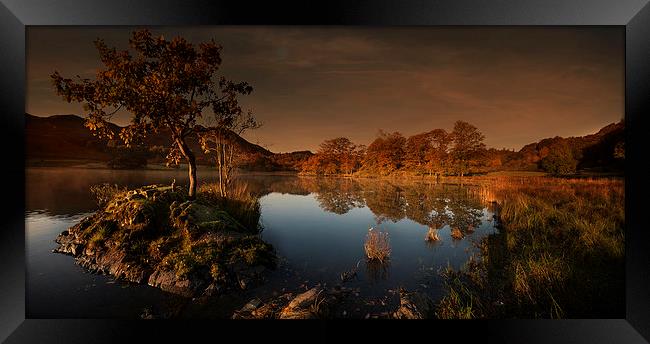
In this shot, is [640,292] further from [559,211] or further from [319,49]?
[319,49]

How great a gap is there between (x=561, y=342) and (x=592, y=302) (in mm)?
680

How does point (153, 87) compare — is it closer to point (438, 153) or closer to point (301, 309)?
point (301, 309)

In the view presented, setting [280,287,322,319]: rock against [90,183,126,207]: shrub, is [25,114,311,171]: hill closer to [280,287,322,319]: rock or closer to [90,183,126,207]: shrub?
[90,183,126,207]: shrub

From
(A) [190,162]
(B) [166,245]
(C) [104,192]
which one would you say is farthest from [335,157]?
(C) [104,192]

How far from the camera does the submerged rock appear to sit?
393 centimetres

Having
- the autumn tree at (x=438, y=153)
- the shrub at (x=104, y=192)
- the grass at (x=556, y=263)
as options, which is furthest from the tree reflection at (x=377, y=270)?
the shrub at (x=104, y=192)

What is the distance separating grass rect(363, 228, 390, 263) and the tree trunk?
325 centimetres

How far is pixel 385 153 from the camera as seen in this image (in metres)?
6.20

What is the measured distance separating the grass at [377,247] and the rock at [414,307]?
29.3 inches

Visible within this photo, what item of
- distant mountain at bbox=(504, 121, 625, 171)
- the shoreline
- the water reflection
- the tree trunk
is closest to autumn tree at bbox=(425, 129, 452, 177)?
the shoreline

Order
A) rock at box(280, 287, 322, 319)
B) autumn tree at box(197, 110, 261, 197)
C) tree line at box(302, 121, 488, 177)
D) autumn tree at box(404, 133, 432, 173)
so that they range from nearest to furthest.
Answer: rock at box(280, 287, 322, 319), autumn tree at box(197, 110, 261, 197), tree line at box(302, 121, 488, 177), autumn tree at box(404, 133, 432, 173)

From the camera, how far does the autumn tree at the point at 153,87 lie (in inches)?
172

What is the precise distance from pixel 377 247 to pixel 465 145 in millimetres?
2563

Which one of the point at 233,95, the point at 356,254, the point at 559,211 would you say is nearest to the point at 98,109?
the point at 233,95
